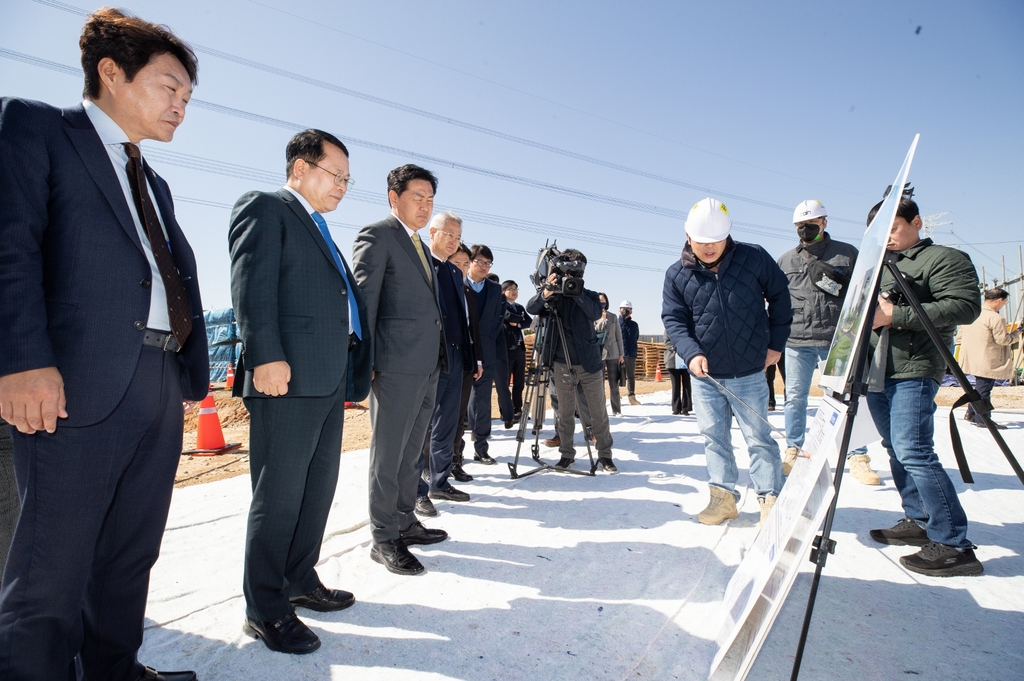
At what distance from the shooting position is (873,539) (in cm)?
275

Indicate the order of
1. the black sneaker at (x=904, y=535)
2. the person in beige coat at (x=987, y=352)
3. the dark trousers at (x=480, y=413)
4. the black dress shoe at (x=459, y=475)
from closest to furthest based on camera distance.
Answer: the black sneaker at (x=904, y=535) < the black dress shoe at (x=459, y=475) < the dark trousers at (x=480, y=413) < the person in beige coat at (x=987, y=352)

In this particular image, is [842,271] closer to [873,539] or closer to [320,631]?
[873,539]

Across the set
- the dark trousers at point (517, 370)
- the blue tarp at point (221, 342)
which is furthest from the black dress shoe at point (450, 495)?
the blue tarp at point (221, 342)

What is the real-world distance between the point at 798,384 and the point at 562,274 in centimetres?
215

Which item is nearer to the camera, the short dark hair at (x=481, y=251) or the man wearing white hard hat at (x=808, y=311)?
the man wearing white hard hat at (x=808, y=311)

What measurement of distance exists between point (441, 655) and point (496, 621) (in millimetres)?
288

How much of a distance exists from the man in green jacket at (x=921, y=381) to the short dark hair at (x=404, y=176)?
227 centimetres

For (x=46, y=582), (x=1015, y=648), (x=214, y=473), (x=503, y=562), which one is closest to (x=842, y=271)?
(x=1015, y=648)

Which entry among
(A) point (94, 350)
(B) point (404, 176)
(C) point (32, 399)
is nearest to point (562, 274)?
(B) point (404, 176)

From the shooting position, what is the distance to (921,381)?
8.08 ft

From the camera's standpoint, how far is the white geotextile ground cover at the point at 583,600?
1.72 m

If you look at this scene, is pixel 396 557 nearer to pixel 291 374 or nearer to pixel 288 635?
pixel 288 635

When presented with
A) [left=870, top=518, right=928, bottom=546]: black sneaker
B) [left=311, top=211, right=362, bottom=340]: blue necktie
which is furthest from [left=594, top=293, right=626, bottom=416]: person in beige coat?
[left=311, top=211, right=362, bottom=340]: blue necktie

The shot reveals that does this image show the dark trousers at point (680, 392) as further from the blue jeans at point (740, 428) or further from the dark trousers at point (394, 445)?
the dark trousers at point (394, 445)
